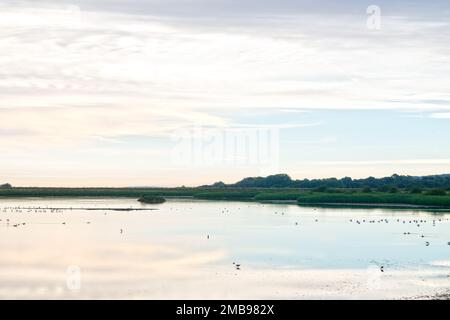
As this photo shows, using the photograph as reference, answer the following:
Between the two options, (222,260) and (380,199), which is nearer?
(222,260)

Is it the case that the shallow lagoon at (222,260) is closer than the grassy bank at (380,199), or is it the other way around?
the shallow lagoon at (222,260)

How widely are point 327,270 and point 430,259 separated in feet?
29.4

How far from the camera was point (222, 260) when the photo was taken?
147ft

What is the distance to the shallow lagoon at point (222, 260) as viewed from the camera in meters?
34.0

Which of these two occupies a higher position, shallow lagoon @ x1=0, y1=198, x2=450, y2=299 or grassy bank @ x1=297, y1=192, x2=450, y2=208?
grassy bank @ x1=297, y1=192, x2=450, y2=208

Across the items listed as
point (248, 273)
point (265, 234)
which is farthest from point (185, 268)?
point (265, 234)

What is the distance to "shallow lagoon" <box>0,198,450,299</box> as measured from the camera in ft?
112

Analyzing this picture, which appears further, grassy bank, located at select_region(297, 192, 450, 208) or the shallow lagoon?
grassy bank, located at select_region(297, 192, 450, 208)

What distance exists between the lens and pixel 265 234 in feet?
210

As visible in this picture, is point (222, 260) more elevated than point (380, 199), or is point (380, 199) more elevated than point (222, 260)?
point (380, 199)

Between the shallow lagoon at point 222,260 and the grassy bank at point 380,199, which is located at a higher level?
A: the grassy bank at point 380,199
